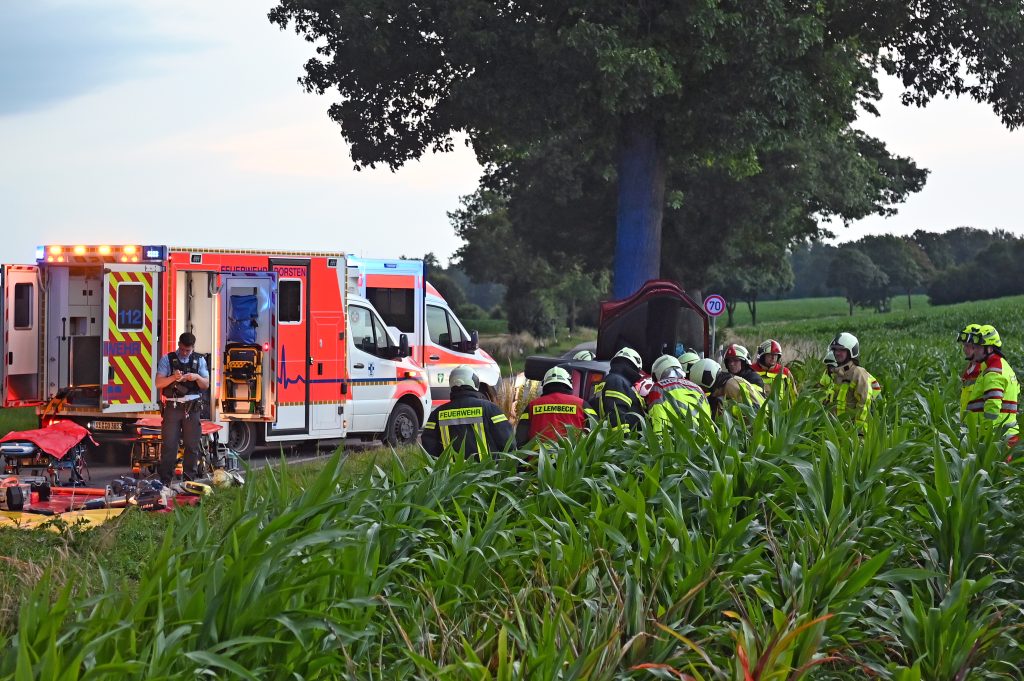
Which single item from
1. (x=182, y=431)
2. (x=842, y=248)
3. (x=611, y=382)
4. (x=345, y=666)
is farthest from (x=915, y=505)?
(x=842, y=248)

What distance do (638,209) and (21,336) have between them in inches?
638

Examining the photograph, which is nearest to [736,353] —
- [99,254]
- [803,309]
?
[99,254]

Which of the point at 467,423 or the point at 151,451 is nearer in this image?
the point at 467,423

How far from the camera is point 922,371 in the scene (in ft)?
55.9

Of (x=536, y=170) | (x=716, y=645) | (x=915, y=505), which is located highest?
(x=536, y=170)

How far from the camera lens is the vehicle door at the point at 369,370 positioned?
60.4ft

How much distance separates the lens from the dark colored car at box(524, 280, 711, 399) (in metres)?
17.4

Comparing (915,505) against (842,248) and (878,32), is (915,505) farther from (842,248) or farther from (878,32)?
(842,248)

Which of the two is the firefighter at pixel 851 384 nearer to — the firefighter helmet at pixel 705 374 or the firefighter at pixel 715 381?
the firefighter at pixel 715 381

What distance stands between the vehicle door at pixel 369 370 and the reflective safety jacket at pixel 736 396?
7349 mm

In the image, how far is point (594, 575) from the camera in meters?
5.45

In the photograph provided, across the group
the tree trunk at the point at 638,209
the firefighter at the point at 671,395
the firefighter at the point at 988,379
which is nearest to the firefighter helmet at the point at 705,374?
the firefighter at the point at 671,395

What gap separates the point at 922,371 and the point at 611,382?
749 centimetres

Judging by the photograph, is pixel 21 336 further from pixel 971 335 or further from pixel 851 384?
pixel 971 335
